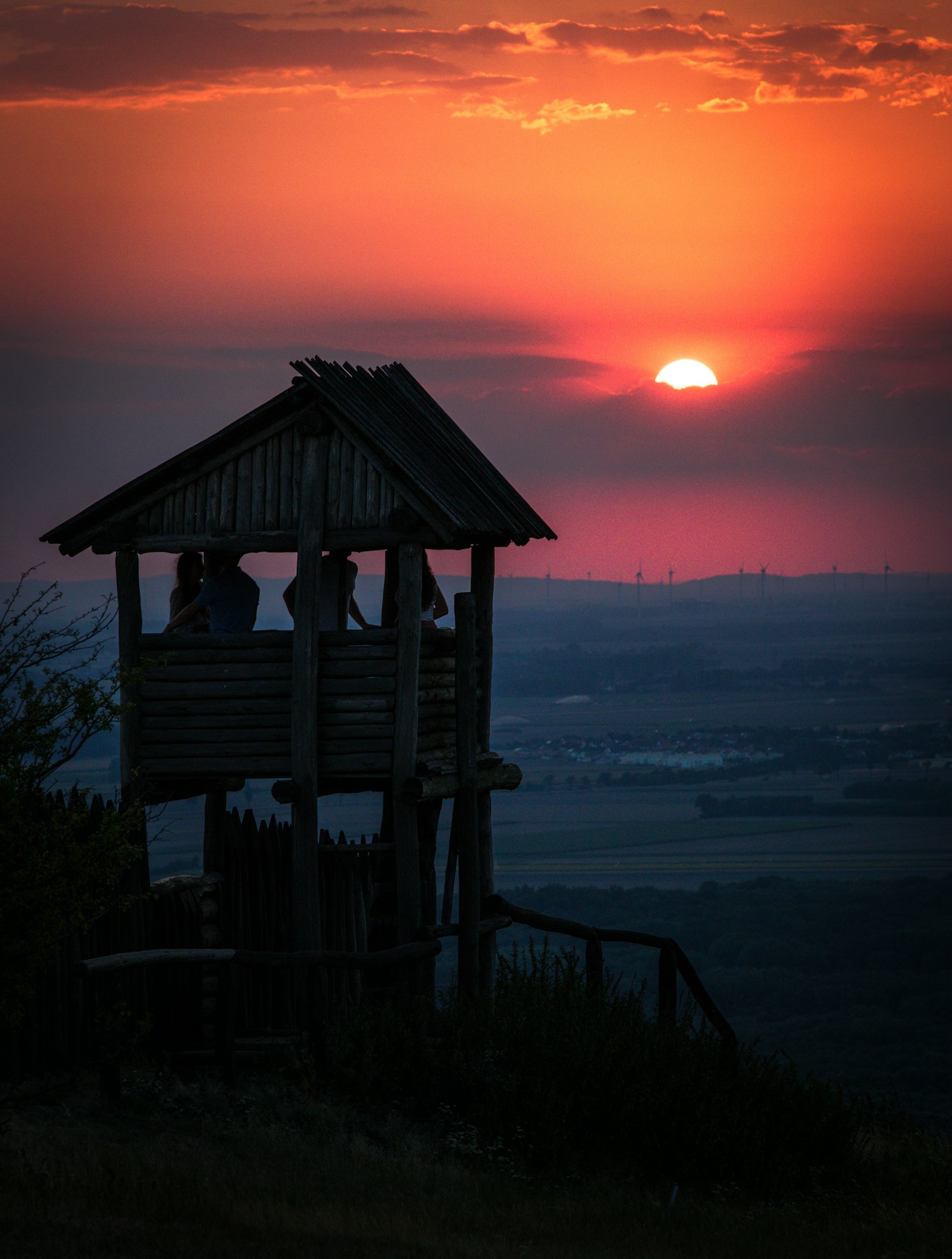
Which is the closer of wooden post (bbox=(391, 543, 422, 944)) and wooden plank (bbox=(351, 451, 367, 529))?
wooden post (bbox=(391, 543, 422, 944))

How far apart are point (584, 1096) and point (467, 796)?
3.25m

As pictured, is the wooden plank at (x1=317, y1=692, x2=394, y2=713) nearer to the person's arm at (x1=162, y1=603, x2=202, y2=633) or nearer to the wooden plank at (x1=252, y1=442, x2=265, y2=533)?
the person's arm at (x1=162, y1=603, x2=202, y2=633)

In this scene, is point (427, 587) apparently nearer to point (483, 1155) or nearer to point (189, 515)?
point (189, 515)

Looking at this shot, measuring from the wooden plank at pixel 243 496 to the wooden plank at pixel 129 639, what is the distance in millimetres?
1020

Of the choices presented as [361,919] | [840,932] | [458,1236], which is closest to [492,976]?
[361,919]

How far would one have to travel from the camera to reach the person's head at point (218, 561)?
13922 mm

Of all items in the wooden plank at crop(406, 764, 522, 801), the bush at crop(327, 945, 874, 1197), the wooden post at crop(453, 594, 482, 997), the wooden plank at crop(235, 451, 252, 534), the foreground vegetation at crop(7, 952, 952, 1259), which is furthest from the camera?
the wooden post at crop(453, 594, 482, 997)

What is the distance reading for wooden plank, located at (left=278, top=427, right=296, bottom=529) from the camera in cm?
1352

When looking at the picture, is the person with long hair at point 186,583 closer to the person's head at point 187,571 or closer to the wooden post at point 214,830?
the person's head at point 187,571

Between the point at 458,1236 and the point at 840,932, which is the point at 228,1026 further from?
the point at 840,932

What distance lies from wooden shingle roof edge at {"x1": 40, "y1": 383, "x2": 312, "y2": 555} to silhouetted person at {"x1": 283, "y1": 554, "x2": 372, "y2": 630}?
1.36 m

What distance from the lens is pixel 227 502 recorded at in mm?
13602

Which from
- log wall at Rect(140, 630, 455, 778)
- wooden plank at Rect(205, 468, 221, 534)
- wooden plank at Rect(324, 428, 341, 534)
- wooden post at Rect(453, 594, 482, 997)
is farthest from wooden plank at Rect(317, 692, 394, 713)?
wooden plank at Rect(205, 468, 221, 534)

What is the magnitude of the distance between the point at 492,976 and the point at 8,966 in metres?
6.74
